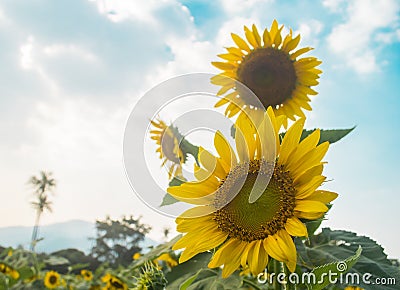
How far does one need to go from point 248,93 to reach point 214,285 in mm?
1236

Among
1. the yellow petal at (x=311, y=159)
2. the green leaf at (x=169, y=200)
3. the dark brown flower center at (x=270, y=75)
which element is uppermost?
the dark brown flower center at (x=270, y=75)

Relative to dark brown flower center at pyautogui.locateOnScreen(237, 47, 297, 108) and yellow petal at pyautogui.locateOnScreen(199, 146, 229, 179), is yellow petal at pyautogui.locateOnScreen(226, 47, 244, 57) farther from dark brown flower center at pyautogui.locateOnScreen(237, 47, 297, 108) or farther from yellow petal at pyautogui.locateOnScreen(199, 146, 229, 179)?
yellow petal at pyautogui.locateOnScreen(199, 146, 229, 179)

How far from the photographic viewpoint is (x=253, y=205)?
3.31 ft

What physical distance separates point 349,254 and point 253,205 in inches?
18.1

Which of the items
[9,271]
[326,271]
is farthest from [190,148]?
[9,271]

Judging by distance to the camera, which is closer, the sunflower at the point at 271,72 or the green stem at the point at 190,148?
the green stem at the point at 190,148

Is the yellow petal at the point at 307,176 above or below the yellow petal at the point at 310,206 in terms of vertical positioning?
above

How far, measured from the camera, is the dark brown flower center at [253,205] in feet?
3.15

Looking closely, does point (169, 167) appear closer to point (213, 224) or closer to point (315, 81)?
point (315, 81)

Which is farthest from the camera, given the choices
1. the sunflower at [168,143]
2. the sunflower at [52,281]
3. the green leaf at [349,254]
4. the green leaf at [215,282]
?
the sunflower at [52,281]

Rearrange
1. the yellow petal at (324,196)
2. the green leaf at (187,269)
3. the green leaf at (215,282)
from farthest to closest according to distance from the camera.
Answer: the green leaf at (187,269) < the green leaf at (215,282) < the yellow petal at (324,196)

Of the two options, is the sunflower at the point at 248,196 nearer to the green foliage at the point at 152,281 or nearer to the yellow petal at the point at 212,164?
the yellow petal at the point at 212,164

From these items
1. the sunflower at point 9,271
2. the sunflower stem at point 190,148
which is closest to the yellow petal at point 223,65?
the sunflower stem at point 190,148

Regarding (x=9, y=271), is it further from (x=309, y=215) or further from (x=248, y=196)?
(x=309, y=215)
